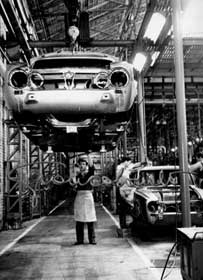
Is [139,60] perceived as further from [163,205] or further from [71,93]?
[71,93]

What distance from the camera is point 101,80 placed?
508cm

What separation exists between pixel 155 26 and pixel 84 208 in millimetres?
4771

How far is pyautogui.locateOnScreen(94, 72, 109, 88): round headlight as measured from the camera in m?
5.02

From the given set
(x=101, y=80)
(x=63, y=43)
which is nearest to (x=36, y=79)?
(x=101, y=80)

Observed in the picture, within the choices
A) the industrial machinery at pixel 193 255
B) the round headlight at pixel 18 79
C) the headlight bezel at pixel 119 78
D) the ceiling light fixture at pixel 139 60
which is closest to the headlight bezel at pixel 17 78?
the round headlight at pixel 18 79

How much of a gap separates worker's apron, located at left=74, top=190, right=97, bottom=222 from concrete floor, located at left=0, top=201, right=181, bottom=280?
1.74ft

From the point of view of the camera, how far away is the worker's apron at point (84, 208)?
7305mm

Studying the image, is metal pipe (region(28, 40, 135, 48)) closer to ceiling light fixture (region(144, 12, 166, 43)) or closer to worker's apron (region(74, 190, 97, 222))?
ceiling light fixture (region(144, 12, 166, 43))

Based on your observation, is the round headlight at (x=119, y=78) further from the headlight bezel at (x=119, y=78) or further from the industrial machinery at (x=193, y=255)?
the industrial machinery at (x=193, y=255)

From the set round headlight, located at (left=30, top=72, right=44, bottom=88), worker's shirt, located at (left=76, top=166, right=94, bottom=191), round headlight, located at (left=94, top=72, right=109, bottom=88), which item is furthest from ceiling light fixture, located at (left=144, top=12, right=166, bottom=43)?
round headlight, located at (left=30, top=72, right=44, bottom=88)

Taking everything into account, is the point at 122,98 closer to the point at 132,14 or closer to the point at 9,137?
the point at 9,137

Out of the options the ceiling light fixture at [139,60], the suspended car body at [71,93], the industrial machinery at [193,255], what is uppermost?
the ceiling light fixture at [139,60]

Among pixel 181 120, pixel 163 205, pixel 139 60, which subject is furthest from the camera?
pixel 139 60

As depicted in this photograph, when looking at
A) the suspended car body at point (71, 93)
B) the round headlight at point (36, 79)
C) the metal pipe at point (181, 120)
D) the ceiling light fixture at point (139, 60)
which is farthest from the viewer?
the ceiling light fixture at point (139, 60)
